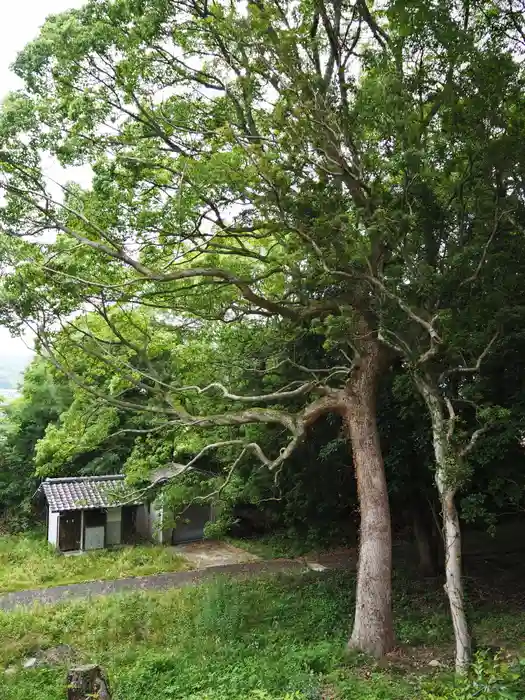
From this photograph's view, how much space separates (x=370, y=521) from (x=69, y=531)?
12.1 meters

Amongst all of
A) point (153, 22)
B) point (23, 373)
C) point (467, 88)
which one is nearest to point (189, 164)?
point (153, 22)

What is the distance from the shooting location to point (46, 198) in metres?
8.37

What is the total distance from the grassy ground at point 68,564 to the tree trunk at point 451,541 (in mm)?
10303

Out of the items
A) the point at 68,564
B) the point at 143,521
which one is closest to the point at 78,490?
the point at 143,521

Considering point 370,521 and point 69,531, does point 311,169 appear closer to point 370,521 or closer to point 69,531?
point 370,521

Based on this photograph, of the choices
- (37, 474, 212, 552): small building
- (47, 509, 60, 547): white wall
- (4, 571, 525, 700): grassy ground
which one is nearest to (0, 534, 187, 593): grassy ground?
(47, 509, 60, 547): white wall

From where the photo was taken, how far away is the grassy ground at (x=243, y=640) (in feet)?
21.9

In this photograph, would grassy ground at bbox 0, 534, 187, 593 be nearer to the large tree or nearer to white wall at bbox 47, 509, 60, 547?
white wall at bbox 47, 509, 60, 547

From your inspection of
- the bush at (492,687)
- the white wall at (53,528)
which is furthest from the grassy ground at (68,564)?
the bush at (492,687)

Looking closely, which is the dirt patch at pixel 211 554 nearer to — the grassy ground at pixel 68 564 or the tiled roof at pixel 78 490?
the grassy ground at pixel 68 564

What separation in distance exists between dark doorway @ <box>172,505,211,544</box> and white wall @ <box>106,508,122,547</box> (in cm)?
188

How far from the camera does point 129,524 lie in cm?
1908

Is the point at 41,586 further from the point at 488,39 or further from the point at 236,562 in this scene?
the point at 488,39

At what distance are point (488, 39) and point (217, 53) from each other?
14.2 feet
